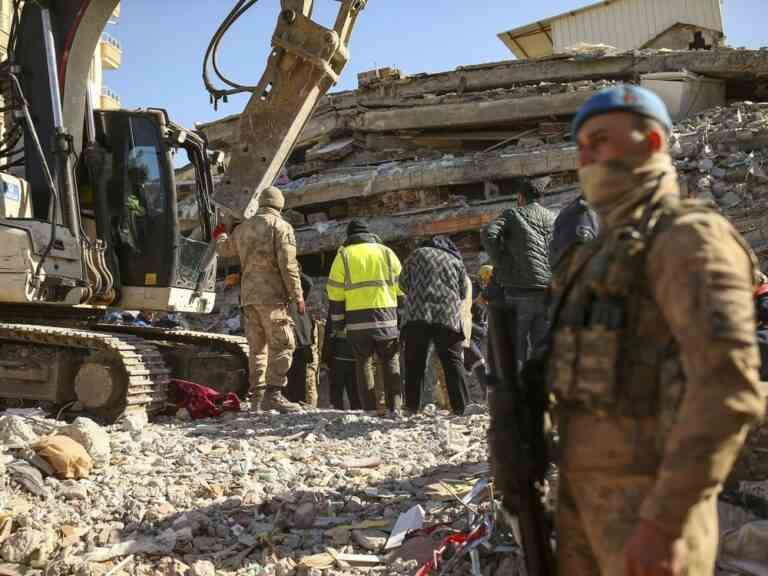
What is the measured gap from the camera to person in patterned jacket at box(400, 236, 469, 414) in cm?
693

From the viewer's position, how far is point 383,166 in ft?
44.7

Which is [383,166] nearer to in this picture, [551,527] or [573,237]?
[573,237]

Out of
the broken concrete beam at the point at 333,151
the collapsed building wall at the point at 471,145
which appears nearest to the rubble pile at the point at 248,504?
the collapsed building wall at the point at 471,145

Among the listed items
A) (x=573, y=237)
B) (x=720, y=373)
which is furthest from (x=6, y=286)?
(x=720, y=373)

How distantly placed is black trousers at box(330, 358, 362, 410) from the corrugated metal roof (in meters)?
14.8

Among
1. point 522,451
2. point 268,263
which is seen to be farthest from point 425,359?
point 522,451

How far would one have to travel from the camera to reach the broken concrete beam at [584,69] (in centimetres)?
1348

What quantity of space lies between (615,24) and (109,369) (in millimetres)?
17734

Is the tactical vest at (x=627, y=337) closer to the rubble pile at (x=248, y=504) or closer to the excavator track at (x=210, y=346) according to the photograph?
the rubble pile at (x=248, y=504)

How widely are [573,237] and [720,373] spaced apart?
3476mm

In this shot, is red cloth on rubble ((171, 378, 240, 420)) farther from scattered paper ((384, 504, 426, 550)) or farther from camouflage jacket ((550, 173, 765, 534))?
camouflage jacket ((550, 173, 765, 534))

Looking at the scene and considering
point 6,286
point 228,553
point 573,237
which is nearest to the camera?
point 228,553

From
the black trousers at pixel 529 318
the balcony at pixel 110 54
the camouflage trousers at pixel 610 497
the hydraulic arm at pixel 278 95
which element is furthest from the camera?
the balcony at pixel 110 54

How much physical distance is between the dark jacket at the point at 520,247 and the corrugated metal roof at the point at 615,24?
15773mm
